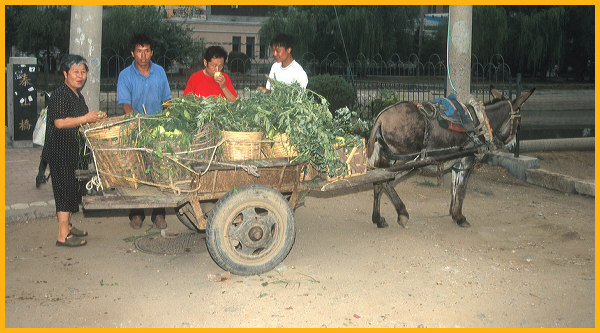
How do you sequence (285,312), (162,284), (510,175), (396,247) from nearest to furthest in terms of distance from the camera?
(285,312)
(162,284)
(396,247)
(510,175)

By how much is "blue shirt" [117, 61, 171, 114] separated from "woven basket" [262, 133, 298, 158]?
1489 mm

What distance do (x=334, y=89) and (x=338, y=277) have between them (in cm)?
717

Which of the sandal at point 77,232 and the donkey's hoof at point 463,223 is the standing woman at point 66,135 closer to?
the sandal at point 77,232

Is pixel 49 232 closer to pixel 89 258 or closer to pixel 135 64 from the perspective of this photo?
pixel 89 258

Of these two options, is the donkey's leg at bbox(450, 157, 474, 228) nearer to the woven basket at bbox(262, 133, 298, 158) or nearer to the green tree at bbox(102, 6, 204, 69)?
the woven basket at bbox(262, 133, 298, 158)

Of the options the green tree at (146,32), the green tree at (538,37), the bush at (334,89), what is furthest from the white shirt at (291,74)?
the green tree at (538,37)

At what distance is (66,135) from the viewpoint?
5.56 metres

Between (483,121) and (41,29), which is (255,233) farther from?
(41,29)

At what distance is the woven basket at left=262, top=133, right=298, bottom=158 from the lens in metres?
5.05

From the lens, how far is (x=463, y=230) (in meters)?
6.70

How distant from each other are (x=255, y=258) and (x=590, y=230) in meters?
3.72

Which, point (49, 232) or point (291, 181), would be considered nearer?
point (291, 181)

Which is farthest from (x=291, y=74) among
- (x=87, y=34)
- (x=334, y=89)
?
(x=334, y=89)

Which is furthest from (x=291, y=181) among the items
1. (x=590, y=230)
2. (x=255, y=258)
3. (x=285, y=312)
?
(x=590, y=230)
